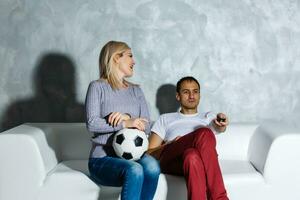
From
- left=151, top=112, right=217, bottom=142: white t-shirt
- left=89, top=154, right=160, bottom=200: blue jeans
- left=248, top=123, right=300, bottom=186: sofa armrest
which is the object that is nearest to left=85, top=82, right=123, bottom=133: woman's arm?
left=89, top=154, right=160, bottom=200: blue jeans

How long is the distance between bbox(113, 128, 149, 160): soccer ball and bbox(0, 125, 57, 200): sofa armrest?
475 mm

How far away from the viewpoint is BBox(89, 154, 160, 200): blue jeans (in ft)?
7.82

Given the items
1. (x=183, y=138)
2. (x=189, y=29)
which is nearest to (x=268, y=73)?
(x=189, y=29)

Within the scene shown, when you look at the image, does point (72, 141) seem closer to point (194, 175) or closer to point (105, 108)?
point (105, 108)

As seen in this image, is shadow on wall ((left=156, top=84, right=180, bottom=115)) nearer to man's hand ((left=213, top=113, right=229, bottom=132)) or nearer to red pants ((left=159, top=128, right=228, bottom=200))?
man's hand ((left=213, top=113, right=229, bottom=132))

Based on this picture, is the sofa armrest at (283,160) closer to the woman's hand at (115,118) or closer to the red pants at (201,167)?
the red pants at (201,167)

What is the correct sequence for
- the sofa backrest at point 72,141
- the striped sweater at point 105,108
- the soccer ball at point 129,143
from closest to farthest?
1. the soccer ball at point 129,143
2. the striped sweater at point 105,108
3. the sofa backrest at point 72,141

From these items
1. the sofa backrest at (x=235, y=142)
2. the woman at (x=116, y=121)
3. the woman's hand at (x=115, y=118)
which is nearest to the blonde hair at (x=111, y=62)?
the woman at (x=116, y=121)

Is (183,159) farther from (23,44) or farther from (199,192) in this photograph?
(23,44)

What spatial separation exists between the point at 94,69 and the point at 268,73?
1196 mm

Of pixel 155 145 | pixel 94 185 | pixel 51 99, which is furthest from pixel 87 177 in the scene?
pixel 51 99

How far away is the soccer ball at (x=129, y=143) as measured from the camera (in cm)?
249

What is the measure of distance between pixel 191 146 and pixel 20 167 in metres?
0.91

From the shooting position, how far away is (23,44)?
11.4 ft
